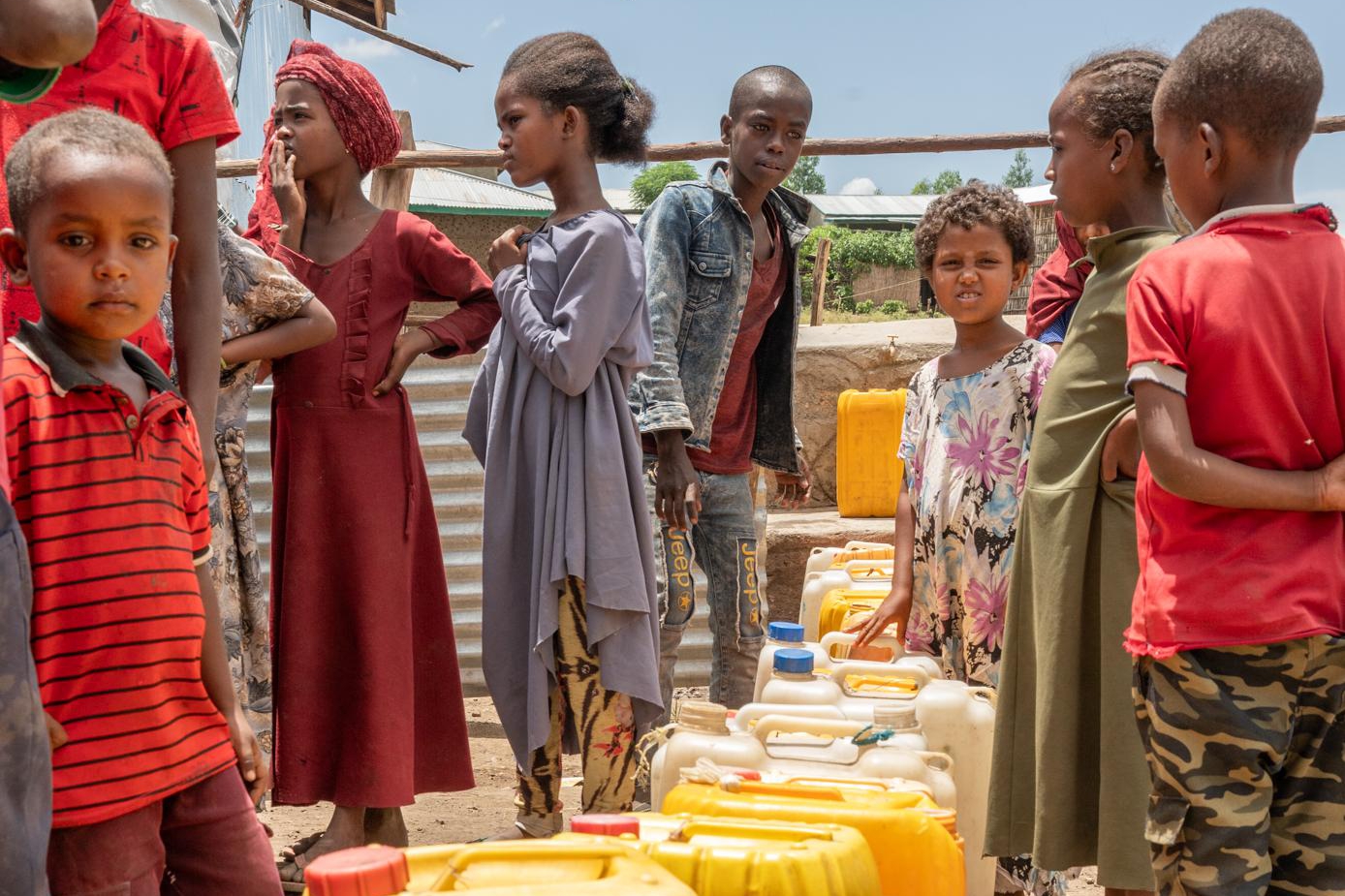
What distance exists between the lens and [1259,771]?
2016 mm

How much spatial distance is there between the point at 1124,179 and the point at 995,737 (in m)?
1.17

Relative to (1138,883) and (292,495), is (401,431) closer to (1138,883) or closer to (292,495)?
(292,495)

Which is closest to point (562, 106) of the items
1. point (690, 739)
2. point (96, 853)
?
Result: point (690, 739)

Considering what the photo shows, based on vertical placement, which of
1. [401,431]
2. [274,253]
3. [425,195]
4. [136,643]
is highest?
[425,195]

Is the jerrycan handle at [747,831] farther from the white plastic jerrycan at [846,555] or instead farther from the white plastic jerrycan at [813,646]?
the white plastic jerrycan at [846,555]

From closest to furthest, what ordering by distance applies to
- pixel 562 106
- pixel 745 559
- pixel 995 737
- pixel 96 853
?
pixel 96 853 → pixel 995 737 → pixel 562 106 → pixel 745 559

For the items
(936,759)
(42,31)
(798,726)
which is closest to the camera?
(42,31)

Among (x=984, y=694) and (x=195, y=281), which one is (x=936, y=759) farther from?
(x=195, y=281)

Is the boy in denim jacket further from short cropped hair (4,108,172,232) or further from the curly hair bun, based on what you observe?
short cropped hair (4,108,172,232)

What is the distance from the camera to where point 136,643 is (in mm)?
1898

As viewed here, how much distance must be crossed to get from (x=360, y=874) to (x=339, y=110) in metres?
2.46

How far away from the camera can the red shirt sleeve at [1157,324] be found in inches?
82.3

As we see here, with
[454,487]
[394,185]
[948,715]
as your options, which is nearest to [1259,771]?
[948,715]

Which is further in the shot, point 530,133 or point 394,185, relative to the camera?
point 394,185
